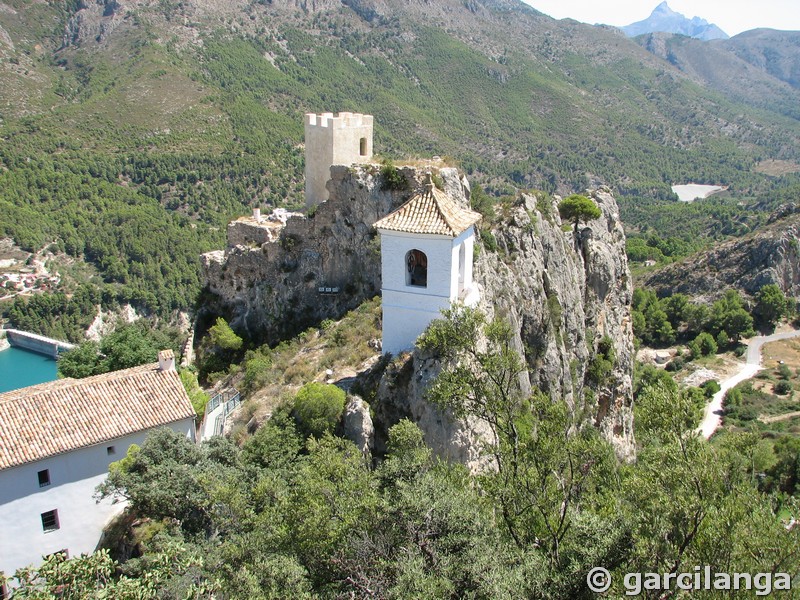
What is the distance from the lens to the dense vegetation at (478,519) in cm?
962

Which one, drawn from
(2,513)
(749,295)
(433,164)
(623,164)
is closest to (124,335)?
(2,513)

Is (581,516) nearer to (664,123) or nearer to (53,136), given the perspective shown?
(53,136)

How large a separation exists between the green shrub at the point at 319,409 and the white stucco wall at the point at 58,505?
6.26 m

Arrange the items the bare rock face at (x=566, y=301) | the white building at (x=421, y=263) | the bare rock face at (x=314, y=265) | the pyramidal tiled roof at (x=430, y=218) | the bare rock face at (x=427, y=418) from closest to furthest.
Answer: the bare rock face at (x=427, y=418)
the pyramidal tiled roof at (x=430, y=218)
the white building at (x=421, y=263)
the bare rock face at (x=566, y=301)
the bare rock face at (x=314, y=265)

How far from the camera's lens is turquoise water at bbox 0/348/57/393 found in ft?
235

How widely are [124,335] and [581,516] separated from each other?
Answer: 71.5ft

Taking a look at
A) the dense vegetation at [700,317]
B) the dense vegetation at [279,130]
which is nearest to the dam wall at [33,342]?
the dense vegetation at [279,130]

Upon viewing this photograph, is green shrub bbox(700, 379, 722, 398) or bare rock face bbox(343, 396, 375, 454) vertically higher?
bare rock face bbox(343, 396, 375, 454)

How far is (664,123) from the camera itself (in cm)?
17100

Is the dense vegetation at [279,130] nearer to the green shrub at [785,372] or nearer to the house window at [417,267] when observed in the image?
the green shrub at [785,372]

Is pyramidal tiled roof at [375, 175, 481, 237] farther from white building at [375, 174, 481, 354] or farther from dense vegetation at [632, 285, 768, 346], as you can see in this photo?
dense vegetation at [632, 285, 768, 346]

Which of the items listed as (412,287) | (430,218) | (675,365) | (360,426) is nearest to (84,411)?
(360,426)

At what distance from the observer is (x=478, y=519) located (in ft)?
36.8

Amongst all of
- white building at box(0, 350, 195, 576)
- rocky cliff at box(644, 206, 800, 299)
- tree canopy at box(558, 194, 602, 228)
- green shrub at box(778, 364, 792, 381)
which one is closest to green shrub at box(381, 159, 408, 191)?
white building at box(0, 350, 195, 576)
